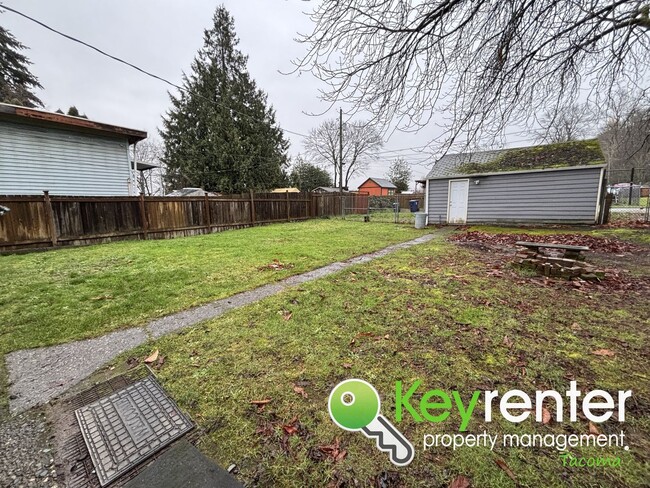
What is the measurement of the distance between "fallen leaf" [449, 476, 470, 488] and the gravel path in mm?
1841

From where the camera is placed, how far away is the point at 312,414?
1683 millimetres

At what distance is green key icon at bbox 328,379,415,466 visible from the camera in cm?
146

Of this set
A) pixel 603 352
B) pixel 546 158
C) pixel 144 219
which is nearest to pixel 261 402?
pixel 603 352

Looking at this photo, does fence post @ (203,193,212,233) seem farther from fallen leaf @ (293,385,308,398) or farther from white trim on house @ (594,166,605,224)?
white trim on house @ (594,166,605,224)

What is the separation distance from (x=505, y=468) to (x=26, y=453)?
244 cm

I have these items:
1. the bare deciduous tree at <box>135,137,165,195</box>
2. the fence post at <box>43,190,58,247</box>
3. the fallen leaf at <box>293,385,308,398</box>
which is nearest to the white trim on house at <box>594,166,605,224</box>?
the fallen leaf at <box>293,385,308,398</box>

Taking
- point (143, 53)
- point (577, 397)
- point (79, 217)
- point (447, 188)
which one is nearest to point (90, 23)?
point (143, 53)

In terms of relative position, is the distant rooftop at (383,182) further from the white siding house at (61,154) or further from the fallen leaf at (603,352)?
the fallen leaf at (603,352)

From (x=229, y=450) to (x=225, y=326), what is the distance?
1.55 metres

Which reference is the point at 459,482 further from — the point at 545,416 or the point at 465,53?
the point at 465,53

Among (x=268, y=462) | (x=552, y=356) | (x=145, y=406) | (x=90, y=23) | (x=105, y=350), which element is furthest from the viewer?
(x=90, y=23)

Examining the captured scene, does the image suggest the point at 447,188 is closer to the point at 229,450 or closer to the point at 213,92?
the point at 229,450

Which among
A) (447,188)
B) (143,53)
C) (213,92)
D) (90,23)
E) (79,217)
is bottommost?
(79,217)

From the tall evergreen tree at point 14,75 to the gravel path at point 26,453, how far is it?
25.0 meters
